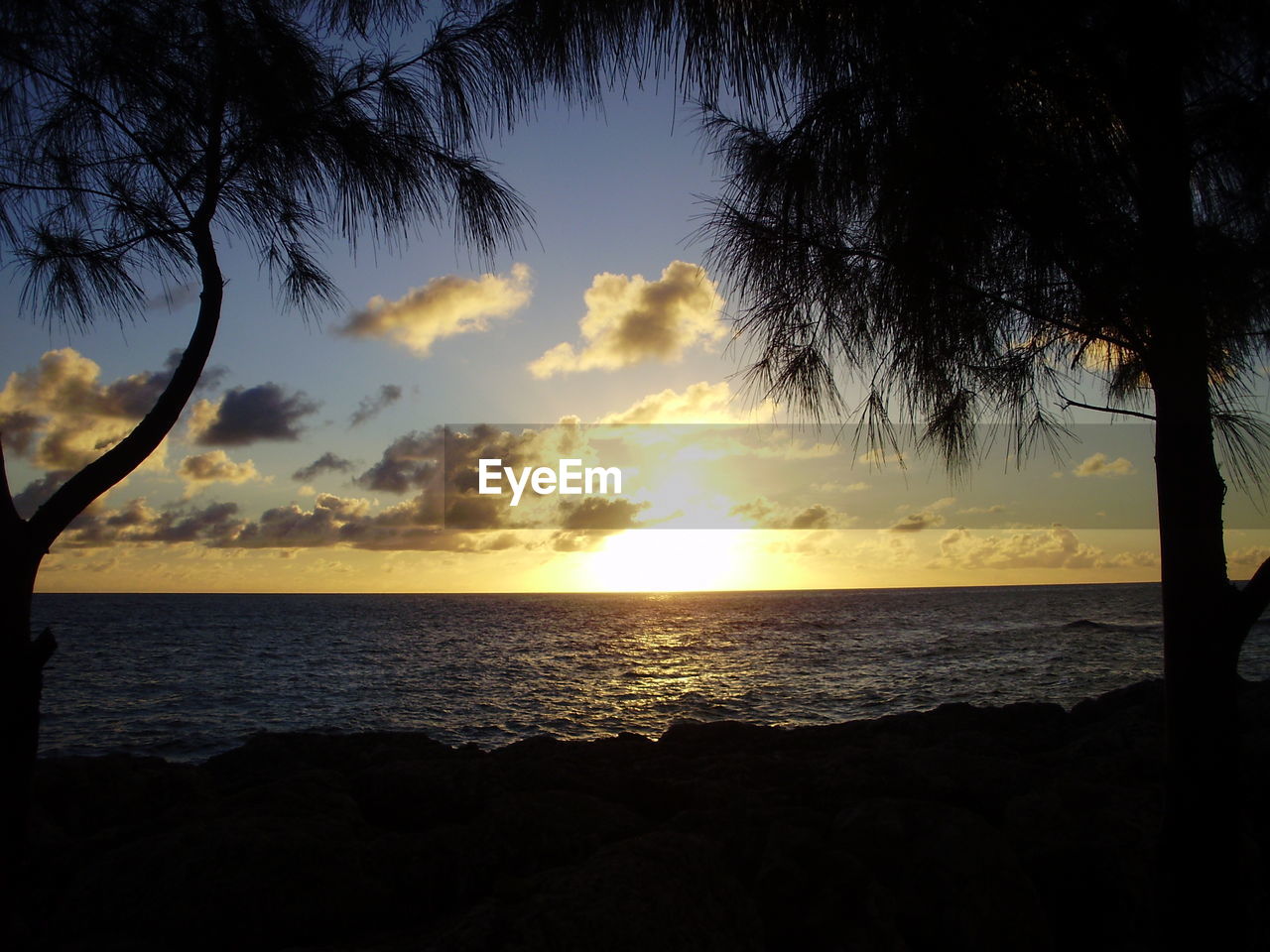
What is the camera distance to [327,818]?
4730 mm

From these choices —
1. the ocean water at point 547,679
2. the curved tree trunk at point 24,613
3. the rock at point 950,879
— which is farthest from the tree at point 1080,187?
the ocean water at point 547,679

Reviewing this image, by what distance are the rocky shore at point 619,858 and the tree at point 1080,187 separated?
133 centimetres

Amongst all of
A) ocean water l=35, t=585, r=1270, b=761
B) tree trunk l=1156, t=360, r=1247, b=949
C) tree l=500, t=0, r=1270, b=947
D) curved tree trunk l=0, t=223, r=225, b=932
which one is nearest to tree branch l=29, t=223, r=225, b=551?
curved tree trunk l=0, t=223, r=225, b=932

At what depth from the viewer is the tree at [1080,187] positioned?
2939 mm

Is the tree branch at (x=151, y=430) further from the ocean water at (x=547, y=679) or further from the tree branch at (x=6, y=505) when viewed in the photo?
the ocean water at (x=547, y=679)

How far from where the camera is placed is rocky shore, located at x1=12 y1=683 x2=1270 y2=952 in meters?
3.46

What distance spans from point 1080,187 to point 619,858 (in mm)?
3542

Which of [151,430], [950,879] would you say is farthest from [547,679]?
[151,430]

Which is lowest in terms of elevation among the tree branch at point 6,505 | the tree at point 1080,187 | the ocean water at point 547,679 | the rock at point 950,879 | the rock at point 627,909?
the ocean water at point 547,679

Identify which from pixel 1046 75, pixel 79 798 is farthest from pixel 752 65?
pixel 79 798

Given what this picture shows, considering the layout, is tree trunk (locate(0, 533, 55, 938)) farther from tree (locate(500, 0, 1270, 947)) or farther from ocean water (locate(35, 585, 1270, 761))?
ocean water (locate(35, 585, 1270, 761))

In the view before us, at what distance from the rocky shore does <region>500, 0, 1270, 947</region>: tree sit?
1.33m

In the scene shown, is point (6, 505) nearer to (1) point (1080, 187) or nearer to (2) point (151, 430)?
(2) point (151, 430)

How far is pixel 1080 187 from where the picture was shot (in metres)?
3.31
